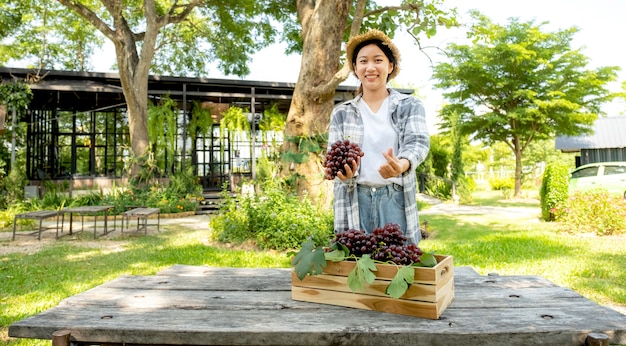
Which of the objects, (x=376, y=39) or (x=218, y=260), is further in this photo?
(x=218, y=260)

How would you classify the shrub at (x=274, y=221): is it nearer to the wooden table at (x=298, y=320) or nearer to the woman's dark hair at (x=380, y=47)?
the woman's dark hair at (x=380, y=47)

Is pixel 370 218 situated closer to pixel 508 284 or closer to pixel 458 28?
pixel 508 284

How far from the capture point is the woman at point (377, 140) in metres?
2.02

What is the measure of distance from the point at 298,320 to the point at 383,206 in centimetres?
81

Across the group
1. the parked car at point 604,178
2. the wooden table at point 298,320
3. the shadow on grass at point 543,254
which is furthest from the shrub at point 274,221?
the parked car at point 604,178

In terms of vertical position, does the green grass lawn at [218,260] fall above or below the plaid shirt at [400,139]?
below

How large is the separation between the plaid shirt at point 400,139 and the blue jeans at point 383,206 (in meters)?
0.03

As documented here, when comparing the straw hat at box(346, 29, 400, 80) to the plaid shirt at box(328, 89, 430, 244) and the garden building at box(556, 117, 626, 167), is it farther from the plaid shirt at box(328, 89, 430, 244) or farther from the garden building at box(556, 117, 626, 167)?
the garden building at box(556, 117, 626, 167)

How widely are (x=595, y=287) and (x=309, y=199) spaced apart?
4.28 metres

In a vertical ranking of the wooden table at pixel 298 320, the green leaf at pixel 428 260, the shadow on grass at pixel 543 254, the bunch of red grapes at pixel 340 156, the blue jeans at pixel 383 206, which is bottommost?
the shadow on grass at pixel 543 254

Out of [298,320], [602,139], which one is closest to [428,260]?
[298,320]

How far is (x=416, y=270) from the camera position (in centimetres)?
144

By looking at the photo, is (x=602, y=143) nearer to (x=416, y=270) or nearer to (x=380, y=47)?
(x=380, y=47)

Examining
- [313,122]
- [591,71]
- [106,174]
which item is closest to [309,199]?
[313,122]
